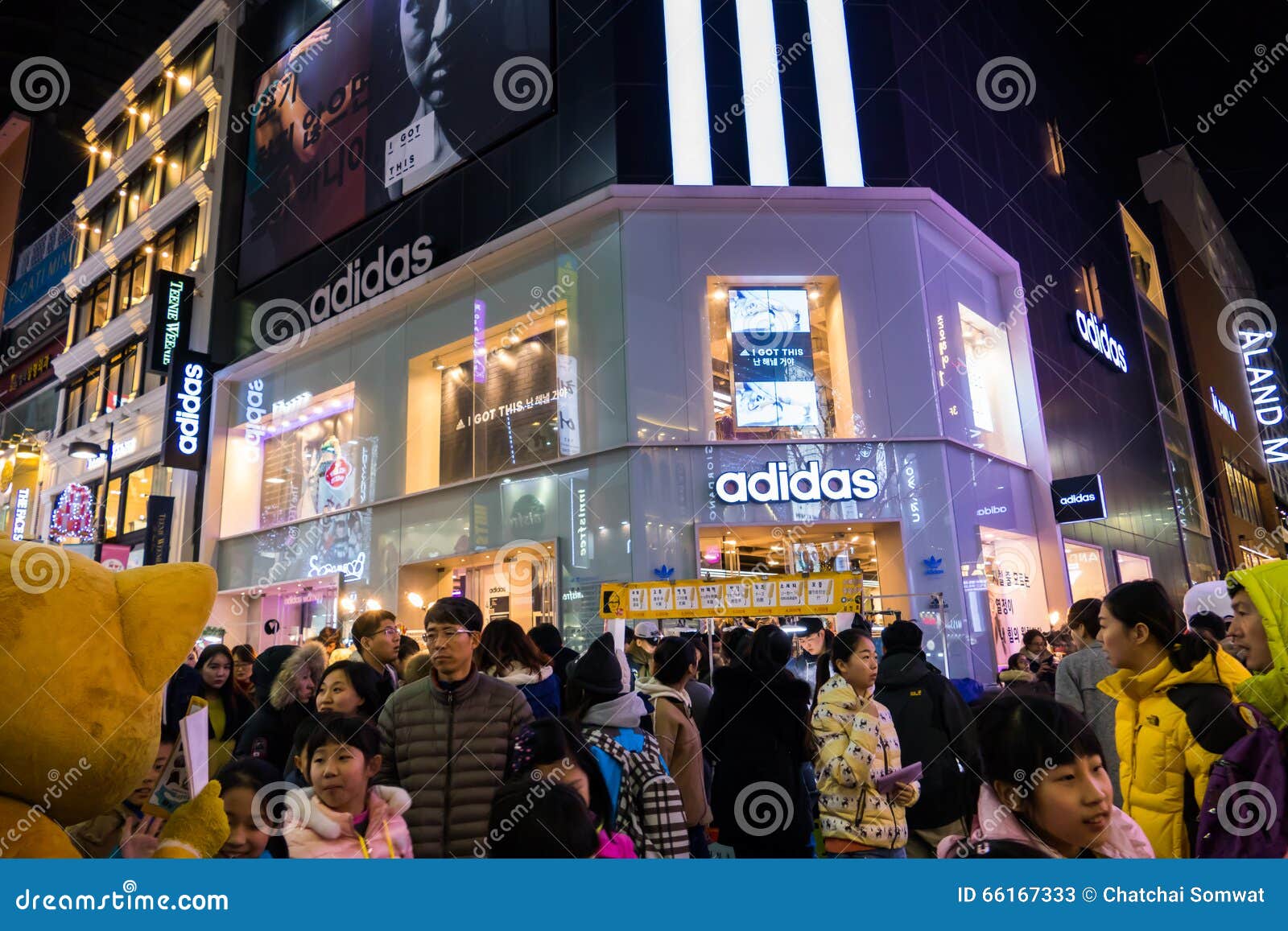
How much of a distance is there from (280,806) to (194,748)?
62 cm

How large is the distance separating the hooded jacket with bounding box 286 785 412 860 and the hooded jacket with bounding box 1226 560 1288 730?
101 inches

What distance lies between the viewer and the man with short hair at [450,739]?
11.1 ft

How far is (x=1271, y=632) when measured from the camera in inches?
94.1

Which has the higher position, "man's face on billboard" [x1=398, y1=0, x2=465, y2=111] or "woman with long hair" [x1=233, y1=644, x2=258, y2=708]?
"man's face on billboard" [x1=398, y1=0, x2=465, y2=111]

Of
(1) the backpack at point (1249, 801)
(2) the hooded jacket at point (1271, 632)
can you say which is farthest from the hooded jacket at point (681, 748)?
(2) the hooded jacket at point (1271, 632)

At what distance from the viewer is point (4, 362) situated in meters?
33.7

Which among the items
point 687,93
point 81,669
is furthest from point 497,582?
point 81,669

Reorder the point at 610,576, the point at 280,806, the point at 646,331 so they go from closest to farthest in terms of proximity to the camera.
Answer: the point at 280,806, the point at 610,576, the point at 646,331

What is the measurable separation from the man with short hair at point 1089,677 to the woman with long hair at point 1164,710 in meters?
1.30

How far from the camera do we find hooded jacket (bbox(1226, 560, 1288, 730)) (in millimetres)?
2283

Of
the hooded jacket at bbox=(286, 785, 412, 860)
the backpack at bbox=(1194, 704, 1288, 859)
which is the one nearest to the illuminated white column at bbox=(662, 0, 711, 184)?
the hooded jacket at bbox=(286, 785, 412, 860)

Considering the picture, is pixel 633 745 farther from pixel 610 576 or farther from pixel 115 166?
pixel 115 166

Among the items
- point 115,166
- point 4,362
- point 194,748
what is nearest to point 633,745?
point 194,748

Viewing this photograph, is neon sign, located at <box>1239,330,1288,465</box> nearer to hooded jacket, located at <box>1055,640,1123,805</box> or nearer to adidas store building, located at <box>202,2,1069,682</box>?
adidas store building, located at <box>202,2,1069,682</box>
